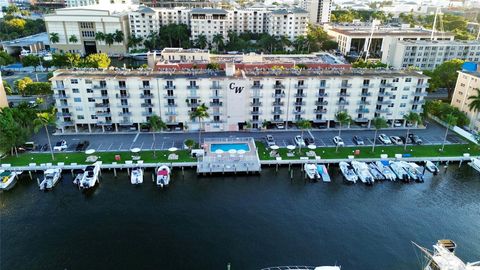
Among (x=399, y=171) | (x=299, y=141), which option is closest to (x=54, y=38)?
(x=299, y=141)

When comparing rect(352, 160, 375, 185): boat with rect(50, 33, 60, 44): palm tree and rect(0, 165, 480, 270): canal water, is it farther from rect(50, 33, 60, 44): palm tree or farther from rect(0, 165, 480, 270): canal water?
rect(50, 33, 60, 44): palm tree

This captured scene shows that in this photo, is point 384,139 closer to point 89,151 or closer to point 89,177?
point 89,177

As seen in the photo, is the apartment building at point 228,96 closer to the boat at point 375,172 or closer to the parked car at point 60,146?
the parked car at point 60,146

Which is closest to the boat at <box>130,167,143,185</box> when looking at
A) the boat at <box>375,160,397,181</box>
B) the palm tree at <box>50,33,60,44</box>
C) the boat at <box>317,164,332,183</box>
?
the boat at <box>317,164,332,183</box>

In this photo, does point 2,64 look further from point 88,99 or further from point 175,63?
point 88,99

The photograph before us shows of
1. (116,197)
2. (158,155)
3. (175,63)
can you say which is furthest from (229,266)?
(175,63)

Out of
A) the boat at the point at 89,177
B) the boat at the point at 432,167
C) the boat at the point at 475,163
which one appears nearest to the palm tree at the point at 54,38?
the boat at the point at 89,177
